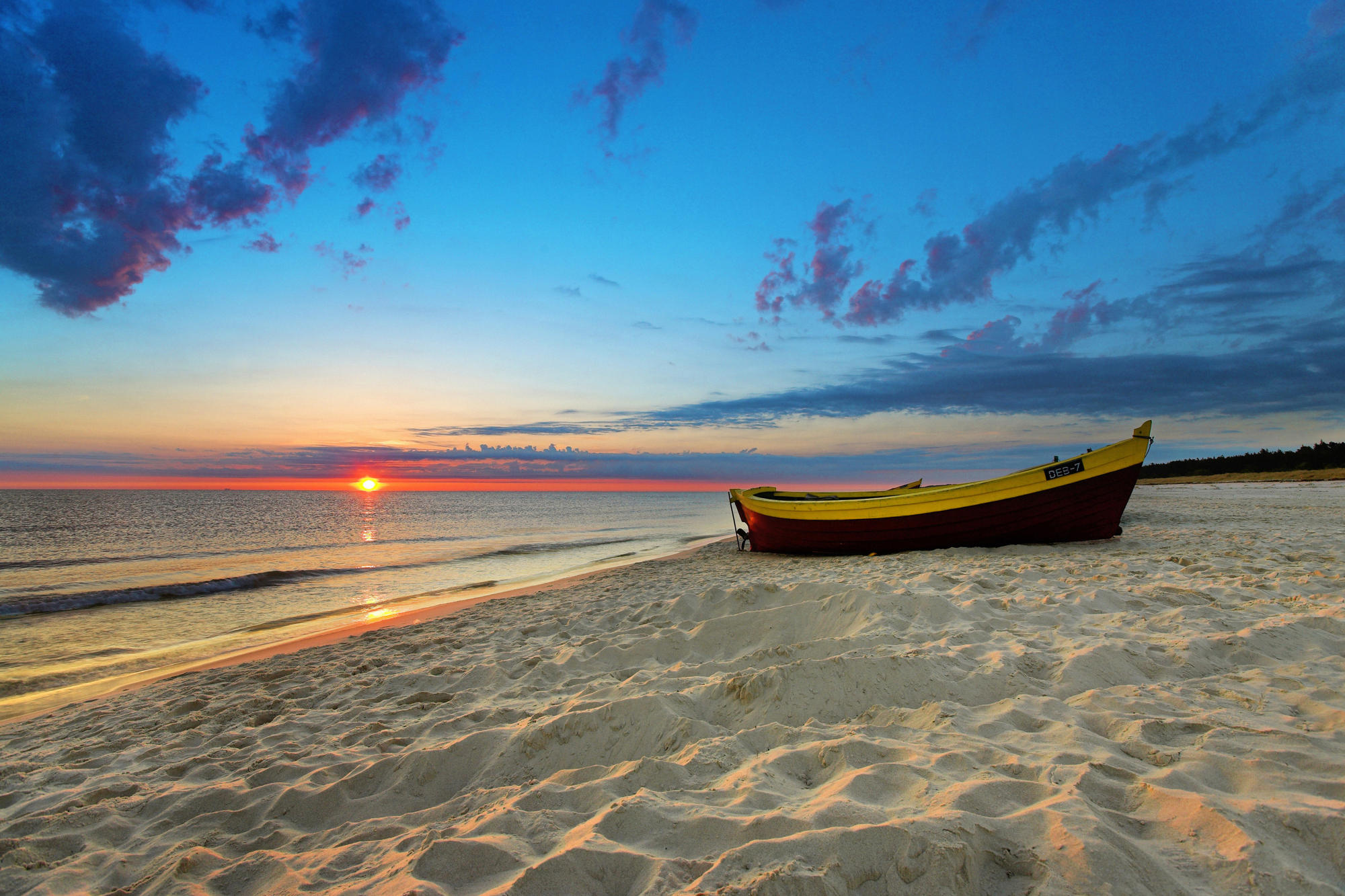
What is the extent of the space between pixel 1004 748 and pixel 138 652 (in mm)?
10779

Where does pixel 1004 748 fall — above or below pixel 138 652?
above

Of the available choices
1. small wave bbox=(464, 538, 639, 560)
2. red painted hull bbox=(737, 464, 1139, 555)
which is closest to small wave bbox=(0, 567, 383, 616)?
small wave bbox=(464, 538, 639, 560)

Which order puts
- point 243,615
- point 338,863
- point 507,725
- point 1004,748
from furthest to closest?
point 243,615
point 507,725
point 1004,748
point 338,863

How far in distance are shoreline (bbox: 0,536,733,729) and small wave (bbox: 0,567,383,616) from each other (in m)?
6.21

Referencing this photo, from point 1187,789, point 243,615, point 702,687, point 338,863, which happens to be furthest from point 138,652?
point 1187,789

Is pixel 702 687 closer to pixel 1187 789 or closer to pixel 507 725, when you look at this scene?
pixel 507 725

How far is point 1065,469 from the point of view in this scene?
947cm

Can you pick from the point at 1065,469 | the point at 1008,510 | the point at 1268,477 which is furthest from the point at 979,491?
the point at 1268,477

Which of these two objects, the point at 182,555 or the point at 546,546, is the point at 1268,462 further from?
the point at 182,555

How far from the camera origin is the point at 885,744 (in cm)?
275

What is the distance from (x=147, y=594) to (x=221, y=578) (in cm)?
182

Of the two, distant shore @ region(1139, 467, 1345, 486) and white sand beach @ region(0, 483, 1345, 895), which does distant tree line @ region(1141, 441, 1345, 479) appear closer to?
distant shore @ region(1139, 467, 1345, 486)

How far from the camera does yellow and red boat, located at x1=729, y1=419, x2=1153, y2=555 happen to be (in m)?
9.35

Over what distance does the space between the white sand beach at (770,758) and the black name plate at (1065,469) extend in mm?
3352
